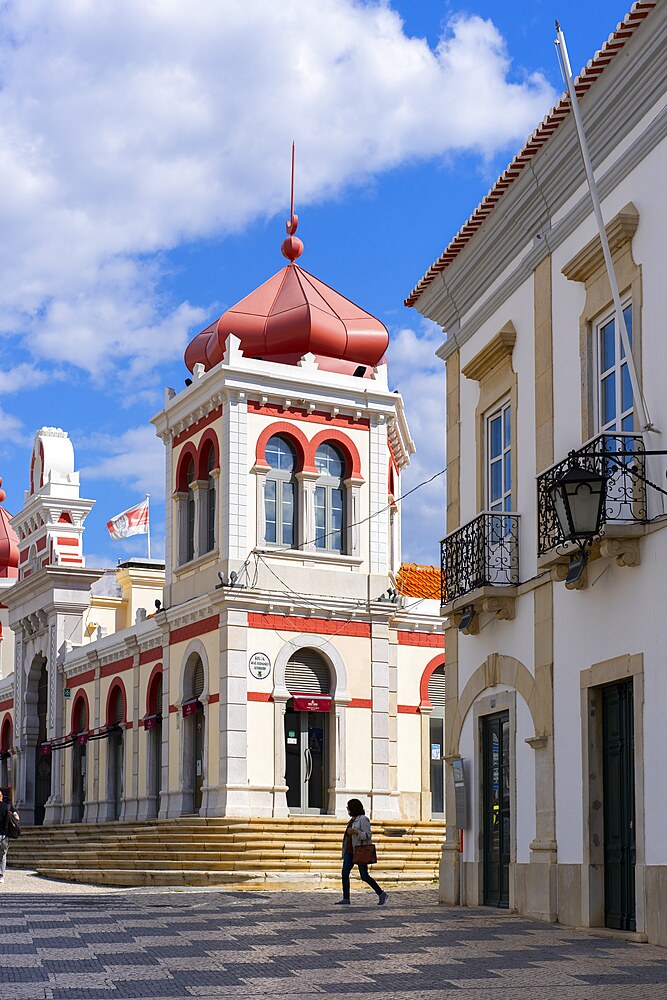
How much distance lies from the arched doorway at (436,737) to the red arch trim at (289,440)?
5456mm

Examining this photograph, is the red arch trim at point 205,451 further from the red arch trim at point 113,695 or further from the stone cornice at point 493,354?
the stone cornice at point 493,354

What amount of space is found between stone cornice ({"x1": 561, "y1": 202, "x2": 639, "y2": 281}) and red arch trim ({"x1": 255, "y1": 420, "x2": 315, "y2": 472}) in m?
15.4

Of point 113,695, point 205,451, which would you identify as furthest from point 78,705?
point 205,451

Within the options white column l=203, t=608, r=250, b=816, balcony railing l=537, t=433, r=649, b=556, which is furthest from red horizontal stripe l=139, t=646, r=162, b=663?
balcony railing l=537, t=433, r=649, b=556

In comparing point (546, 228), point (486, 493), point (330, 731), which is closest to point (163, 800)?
point (330, 731)

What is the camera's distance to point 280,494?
31.1 m

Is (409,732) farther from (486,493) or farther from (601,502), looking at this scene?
(601,502)

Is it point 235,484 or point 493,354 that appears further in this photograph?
point 235,484

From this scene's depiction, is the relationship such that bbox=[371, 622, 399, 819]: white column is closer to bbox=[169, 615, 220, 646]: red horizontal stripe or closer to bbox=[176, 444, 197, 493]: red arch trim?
bbox=[169, 615, 220, 646]: red horizontal stripe

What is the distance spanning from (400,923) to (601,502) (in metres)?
5.20

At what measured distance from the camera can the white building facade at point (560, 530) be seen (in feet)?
45.2

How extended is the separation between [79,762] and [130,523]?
1140 centimetres

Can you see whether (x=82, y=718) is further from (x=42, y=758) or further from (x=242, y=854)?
(x=242, y=854)

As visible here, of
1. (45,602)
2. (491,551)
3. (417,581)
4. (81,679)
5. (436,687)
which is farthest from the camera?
A: (45,602)
